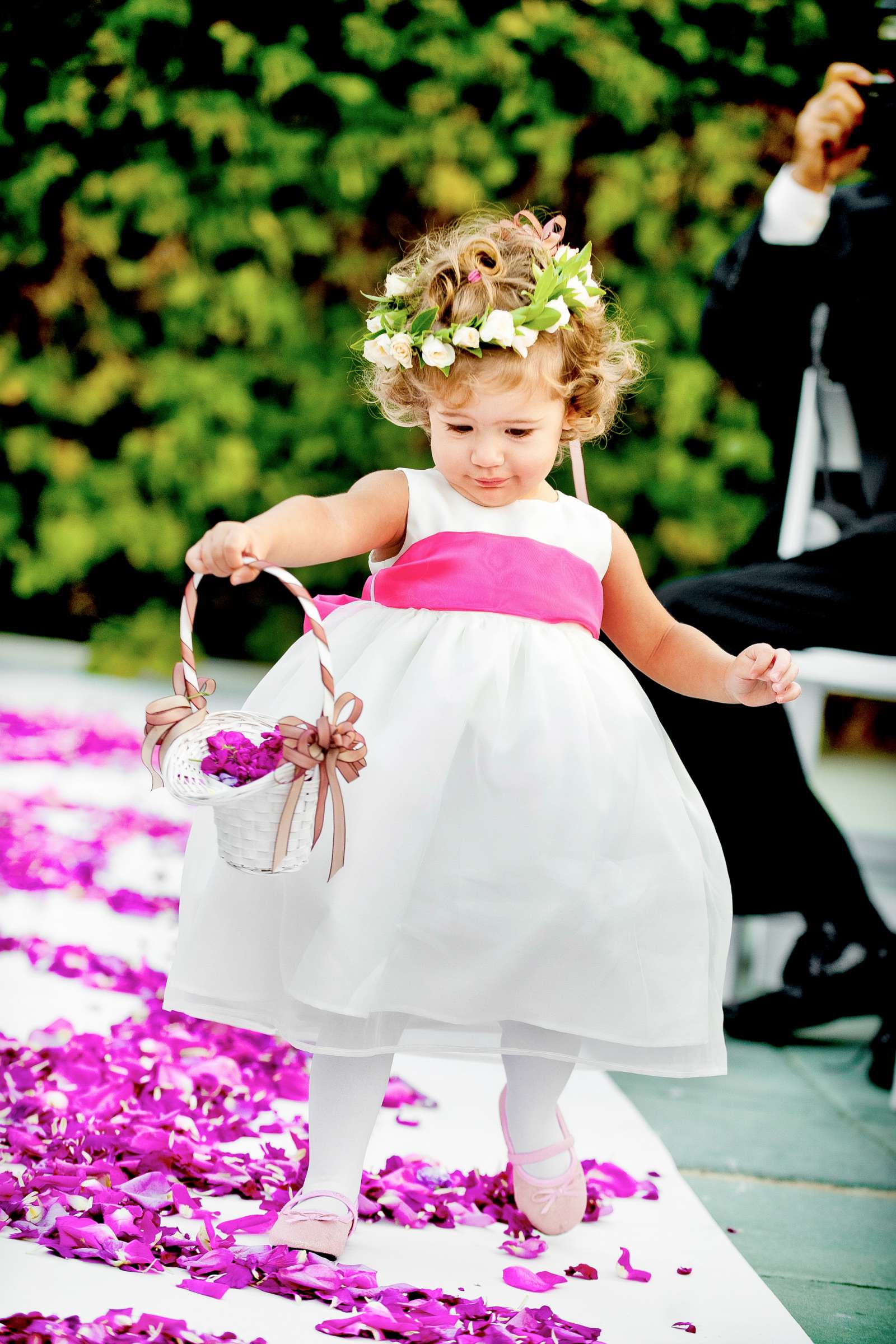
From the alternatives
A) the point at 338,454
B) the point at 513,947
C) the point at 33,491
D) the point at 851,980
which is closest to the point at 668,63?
the point at 338,454

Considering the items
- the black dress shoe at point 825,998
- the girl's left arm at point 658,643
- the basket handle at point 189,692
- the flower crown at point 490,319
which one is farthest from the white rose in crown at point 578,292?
the black dress shoe at point 825,998

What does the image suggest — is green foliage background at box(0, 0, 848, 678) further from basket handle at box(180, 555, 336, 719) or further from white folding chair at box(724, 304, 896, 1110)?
basket handle at box(180, 555, 336, 719)

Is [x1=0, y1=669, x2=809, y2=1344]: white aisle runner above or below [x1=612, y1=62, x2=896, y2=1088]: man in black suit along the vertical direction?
below

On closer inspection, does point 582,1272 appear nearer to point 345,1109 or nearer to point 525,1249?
Answer: point 525,1249

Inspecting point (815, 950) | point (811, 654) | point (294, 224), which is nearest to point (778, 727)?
point (811, 654)

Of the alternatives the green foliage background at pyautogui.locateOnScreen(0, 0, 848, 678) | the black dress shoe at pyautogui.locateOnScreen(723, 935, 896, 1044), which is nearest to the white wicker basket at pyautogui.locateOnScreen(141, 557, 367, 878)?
the black dress shoe at pyautogui.locateOnScreen(723, 935, 896, 1044)

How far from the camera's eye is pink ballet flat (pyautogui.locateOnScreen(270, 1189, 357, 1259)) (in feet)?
4.78

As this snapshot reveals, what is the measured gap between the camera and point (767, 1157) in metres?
2.06

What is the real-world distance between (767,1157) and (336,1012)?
96cm

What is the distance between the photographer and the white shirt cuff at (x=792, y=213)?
8.87 ft

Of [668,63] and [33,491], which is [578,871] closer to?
[668,63]

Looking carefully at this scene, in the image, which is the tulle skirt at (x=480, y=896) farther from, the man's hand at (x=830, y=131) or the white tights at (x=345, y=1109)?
the man's hand at (x=830, y=131)

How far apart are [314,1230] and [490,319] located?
997 millimetres

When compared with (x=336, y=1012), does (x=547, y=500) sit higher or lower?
higher
